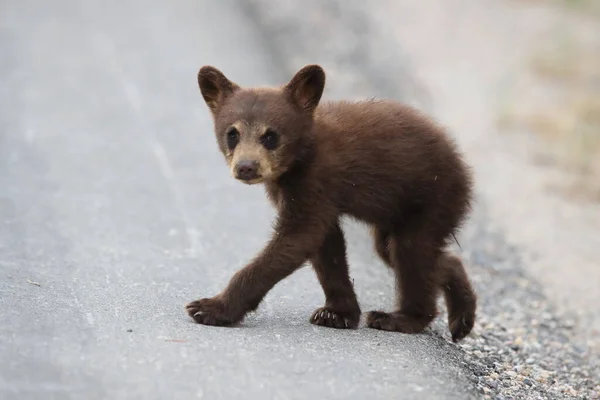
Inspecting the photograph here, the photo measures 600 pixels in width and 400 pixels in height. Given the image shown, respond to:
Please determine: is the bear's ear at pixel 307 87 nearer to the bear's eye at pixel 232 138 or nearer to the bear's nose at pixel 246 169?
the bear's eye at pixel 232 138

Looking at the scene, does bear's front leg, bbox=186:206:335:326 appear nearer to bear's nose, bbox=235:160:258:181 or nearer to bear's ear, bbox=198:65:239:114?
bear's nose, bbox=235:160:258:181

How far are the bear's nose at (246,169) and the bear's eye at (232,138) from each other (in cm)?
27

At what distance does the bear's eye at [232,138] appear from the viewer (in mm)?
7005

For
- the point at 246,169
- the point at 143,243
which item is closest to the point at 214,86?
the point at 246,169

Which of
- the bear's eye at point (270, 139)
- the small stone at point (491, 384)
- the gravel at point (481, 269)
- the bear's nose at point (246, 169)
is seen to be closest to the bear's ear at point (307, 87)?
the bear's eye at point (270, 139)

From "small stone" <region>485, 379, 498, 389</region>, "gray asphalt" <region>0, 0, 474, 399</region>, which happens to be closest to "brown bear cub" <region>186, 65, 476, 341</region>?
"gray asphalt" <region>0, 0, 474, 399</region>

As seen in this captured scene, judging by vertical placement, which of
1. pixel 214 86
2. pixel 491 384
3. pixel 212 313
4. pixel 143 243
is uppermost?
pixel 214 86

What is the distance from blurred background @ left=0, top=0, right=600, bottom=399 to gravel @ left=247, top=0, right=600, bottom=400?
0.13ft

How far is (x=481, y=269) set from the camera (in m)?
11.4

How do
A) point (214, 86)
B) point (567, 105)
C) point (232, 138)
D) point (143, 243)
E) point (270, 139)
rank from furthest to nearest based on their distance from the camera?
1. point (567, 105)
2. point (143, 243)
3. point (214, 86)
4. point (232, 138)
5. point (270, 139)

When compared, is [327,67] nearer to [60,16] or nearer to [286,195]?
[60,16]

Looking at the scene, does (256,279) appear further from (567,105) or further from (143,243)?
(567,105)

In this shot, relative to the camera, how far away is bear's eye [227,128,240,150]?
701 centimetres

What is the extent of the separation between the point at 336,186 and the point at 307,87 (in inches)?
28.1
